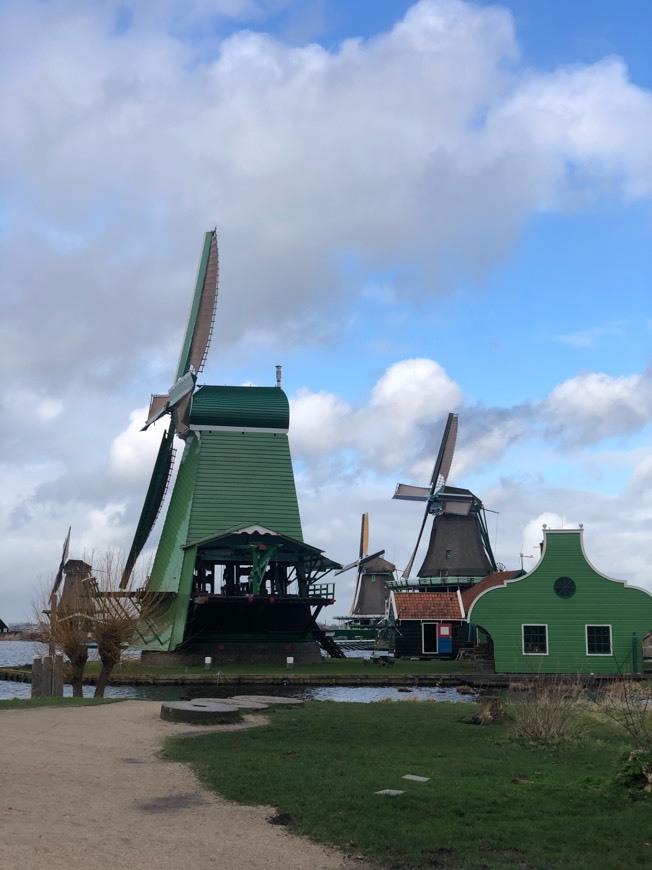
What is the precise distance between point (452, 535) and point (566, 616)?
108 feet

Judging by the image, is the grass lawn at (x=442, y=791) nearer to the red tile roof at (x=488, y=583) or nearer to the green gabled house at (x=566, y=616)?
the green gabled house at (x=566, y=616)

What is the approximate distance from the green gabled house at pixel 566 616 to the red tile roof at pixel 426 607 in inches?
437

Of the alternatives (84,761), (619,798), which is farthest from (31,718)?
(619,798)

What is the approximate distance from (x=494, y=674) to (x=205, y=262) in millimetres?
31395

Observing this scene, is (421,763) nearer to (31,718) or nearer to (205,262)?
(31,718)

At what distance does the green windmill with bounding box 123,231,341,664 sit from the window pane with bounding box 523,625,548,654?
12.8 m

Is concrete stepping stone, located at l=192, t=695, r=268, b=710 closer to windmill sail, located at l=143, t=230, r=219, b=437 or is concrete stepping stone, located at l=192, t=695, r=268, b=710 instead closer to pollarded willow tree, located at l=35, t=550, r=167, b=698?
pollarded willow tree, located at l=35, t=550, r=167, b=698

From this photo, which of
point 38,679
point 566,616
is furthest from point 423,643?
point 38,679

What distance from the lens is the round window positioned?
39.9 metres

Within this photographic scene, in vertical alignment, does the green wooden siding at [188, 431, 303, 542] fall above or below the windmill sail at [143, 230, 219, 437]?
below

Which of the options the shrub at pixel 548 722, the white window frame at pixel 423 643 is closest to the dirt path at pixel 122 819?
the shrub at pixel 548 722

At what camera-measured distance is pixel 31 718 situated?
1825 cm

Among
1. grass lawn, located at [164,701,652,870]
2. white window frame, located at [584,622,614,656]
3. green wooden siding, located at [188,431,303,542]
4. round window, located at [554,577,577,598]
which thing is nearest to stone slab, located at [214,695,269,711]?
grass lawn, located at [164,701,652,870]

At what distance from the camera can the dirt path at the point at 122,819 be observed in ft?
26.7
